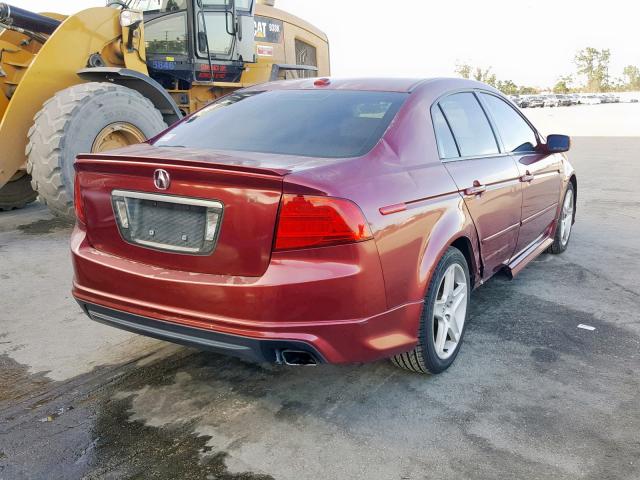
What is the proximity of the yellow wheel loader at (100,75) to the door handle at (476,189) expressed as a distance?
413 cm

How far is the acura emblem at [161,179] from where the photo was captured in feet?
8.56

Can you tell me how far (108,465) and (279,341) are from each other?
0.87 m

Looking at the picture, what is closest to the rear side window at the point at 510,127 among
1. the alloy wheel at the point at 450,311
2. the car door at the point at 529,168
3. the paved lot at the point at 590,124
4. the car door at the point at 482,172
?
the car door at the point at 529,168

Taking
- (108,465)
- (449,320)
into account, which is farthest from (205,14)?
(108,465)

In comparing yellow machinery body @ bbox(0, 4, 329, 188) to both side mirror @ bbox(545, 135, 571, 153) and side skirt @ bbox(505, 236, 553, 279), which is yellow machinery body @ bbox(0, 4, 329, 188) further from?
side skirt @ bbox(505, 236, 553, 279)

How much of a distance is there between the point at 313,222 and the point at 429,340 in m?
0.99

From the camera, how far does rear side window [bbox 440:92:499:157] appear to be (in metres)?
3.57

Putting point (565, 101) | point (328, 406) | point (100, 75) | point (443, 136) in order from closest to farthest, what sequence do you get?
point (328, 406)
point (443, 136)
point (100, 75)
point (565, 101)

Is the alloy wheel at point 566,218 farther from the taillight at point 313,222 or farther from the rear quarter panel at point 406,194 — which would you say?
the taillight at point 313,222

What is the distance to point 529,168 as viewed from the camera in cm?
439

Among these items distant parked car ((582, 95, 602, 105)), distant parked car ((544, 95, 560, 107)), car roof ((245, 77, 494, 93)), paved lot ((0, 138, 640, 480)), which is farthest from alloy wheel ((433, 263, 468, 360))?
Answer: distant parked car ((582, 95, 602, 105))

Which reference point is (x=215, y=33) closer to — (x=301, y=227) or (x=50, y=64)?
(x=50, y=64)

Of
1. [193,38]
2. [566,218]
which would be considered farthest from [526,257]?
[193,38]

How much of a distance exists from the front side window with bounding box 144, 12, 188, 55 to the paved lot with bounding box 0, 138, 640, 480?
15.4ft
